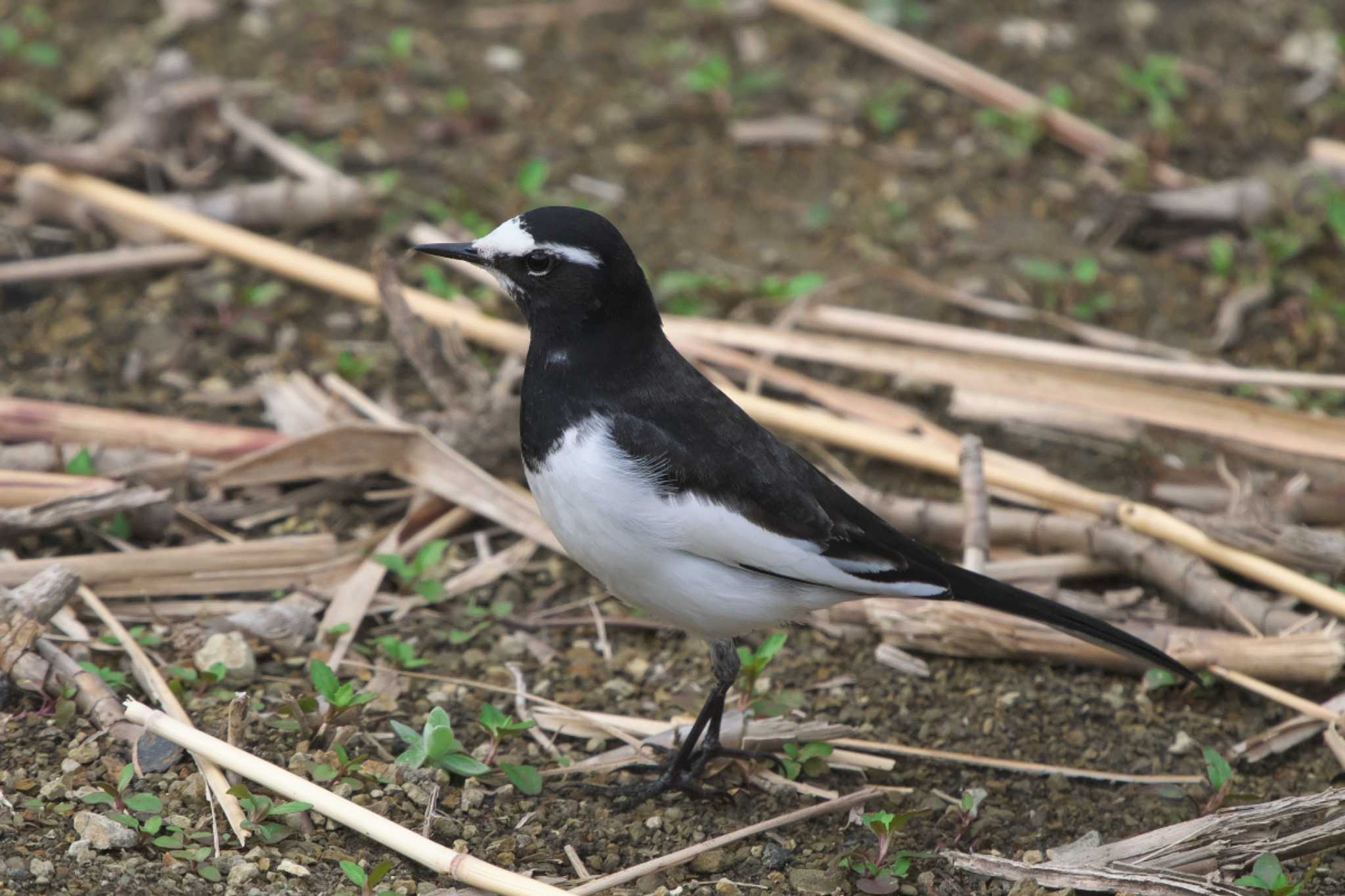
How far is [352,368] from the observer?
5391mm

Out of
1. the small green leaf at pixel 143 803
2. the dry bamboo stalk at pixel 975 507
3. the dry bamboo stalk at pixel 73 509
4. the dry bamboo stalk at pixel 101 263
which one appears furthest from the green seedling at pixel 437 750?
the dry bamboo stalk at pixel 101 263

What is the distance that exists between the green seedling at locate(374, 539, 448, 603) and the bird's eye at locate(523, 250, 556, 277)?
1126 mm

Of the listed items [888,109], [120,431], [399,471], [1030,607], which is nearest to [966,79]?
[888,109]

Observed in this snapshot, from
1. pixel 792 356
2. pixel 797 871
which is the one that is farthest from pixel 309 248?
pixel 797 871

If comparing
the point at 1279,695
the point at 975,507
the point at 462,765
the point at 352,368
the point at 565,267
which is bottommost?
the point at 1279,695

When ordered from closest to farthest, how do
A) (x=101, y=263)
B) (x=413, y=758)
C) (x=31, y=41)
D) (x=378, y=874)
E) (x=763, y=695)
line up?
(x=378, y=874) → (x=413, y=758) → (x=763, y=695) → (x=101, y=263) → (x=31, y=41)

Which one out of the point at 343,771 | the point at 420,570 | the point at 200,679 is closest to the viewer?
the point at 343,771

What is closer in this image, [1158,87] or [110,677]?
[110,677]

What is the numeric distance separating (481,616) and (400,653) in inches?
16.0

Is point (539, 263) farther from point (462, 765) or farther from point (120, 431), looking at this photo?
point (120, 431)

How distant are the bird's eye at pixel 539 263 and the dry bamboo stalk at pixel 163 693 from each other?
4.72ft

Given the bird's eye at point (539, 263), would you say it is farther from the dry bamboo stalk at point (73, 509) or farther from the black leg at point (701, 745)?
the dry bamboo stalk at point (73, 509)

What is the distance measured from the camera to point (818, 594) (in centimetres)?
384

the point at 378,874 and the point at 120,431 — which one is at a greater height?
the point at 120,431
